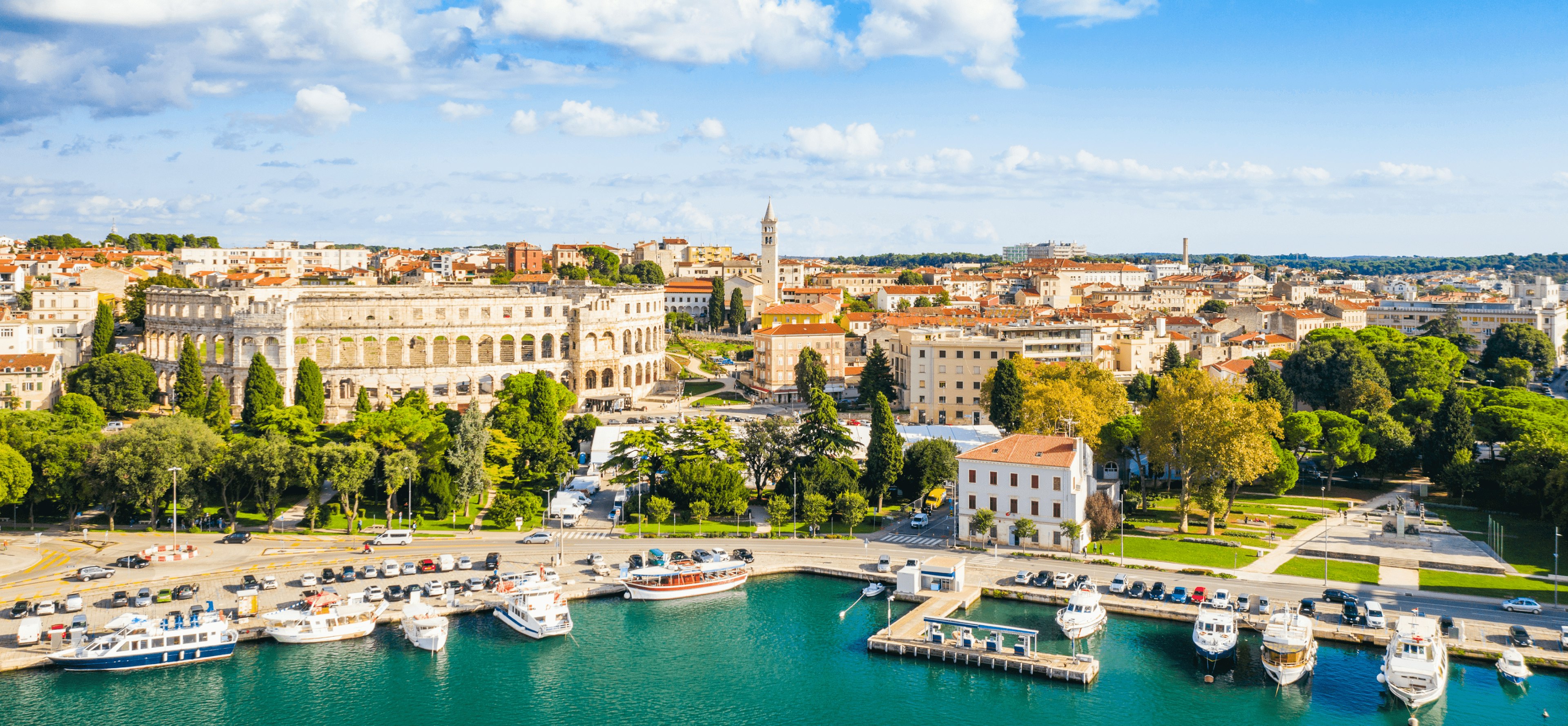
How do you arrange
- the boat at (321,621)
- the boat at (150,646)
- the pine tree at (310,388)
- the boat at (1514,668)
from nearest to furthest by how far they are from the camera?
the boat at (1514,668) < the boat at (150,646) < the boat at (321,621) < the pine tree at (310,388)

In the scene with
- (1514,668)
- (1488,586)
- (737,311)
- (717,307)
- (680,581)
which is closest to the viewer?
(1514,668)

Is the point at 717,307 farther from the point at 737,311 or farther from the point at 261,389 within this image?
the point at 261,389

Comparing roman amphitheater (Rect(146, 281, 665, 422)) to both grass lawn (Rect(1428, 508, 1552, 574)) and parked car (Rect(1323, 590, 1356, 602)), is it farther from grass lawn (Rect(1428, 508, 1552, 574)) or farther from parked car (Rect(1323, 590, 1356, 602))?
parked car (Rect(1323, 590, 1356, 602))

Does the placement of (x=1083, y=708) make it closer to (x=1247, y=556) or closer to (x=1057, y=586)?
(x=1057, y=586)

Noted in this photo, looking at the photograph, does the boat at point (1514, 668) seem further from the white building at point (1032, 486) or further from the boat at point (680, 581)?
the boat at point (680, 581)

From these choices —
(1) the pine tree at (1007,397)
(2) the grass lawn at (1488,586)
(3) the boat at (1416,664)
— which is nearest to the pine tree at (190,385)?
(1) the pine tree at (1007,397)

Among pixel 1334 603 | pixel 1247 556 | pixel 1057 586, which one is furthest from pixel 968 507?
pixel 1334 603

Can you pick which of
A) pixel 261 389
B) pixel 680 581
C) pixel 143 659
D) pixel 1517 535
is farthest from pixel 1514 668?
pixel 261 389

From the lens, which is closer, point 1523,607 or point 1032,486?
point 1523,607
